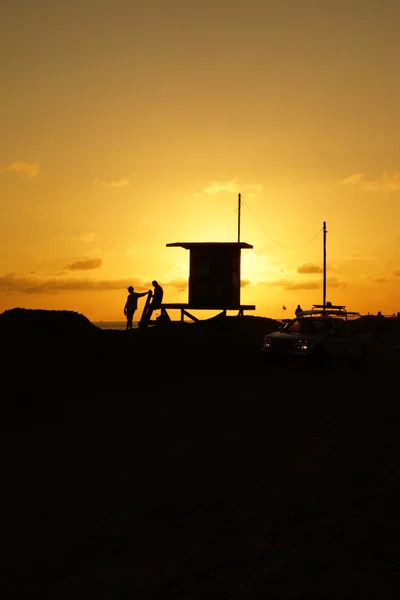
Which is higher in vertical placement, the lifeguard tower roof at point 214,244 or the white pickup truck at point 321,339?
the lifeguard tower roof at point 214,244

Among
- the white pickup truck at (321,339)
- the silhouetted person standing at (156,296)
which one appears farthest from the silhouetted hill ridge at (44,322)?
the white pickup truck at (321,339)

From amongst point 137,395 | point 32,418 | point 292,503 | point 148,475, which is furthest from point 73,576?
point 137,395

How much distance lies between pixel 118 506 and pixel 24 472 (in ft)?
7.84

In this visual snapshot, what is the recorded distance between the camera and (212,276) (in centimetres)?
3634

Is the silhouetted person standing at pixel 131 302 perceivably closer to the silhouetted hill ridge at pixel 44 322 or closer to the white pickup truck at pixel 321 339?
the silhouetted hill ridge at pixel 44 322

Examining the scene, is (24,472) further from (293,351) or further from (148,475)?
(293,351)

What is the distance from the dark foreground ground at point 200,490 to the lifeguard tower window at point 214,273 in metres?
16.3

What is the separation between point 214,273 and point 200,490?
27.0 metres

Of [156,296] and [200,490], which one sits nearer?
[200,490]

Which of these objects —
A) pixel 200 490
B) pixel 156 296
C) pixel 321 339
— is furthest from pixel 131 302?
pixel 200 490

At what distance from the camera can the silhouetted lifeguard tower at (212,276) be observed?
36156 mm

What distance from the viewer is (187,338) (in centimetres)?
3086

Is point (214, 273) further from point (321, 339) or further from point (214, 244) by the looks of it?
point (321, 339)

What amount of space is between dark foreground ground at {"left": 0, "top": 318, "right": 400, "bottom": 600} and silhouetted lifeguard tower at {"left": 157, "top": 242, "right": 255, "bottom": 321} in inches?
640
